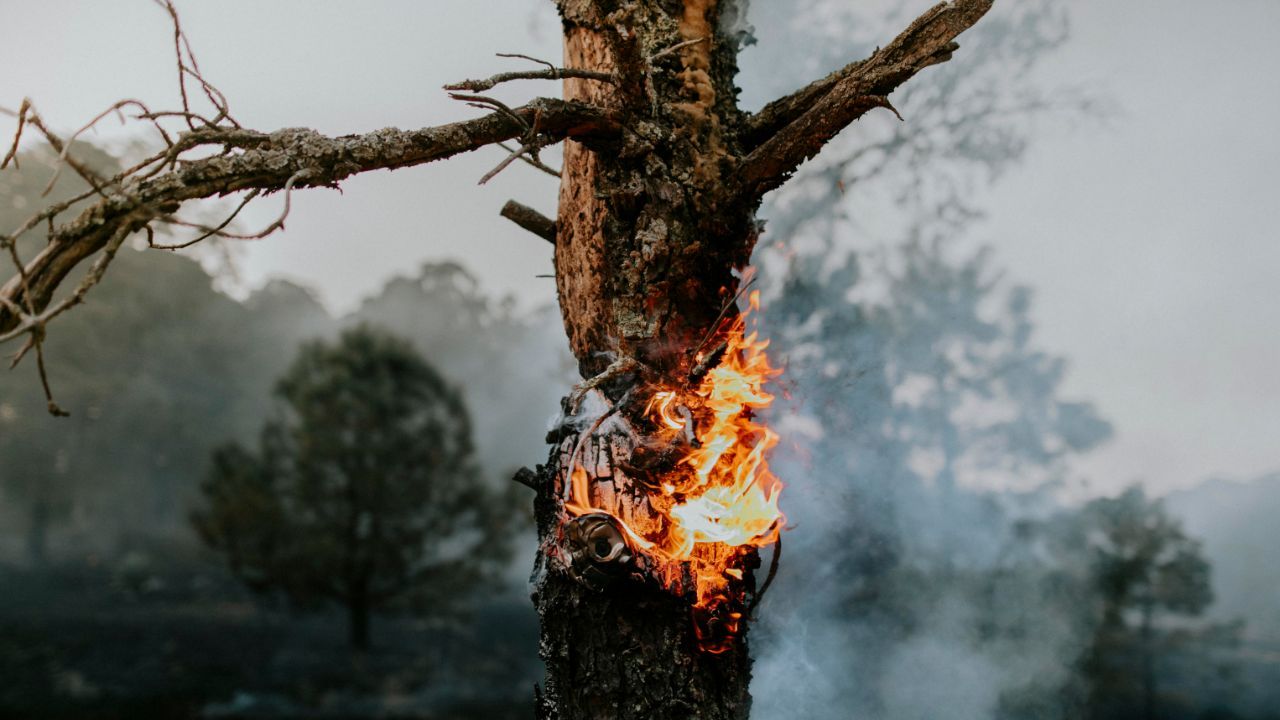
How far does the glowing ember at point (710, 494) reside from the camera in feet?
8.40

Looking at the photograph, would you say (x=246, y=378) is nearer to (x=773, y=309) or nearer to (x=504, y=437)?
(x=504, y=437)

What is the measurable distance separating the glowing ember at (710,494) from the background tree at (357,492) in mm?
8413

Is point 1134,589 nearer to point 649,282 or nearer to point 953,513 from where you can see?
point 953,513

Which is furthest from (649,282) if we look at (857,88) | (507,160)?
(857,88)

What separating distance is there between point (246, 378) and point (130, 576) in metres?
4.91

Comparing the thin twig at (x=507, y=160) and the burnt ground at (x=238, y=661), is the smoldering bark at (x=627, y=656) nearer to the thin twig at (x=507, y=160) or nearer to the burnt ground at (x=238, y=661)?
the thin twig at (x=507, y=160)

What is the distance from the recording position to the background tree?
9.97m

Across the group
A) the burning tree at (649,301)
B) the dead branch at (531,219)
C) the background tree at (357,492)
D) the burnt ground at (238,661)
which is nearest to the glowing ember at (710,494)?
the burning tree at (649,301)

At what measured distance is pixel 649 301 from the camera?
2711 mm

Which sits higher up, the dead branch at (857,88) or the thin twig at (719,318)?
the dead branch at (857,88)

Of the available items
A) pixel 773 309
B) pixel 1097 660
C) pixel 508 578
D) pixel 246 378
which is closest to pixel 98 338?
pixel 246 378

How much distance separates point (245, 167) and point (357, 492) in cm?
878

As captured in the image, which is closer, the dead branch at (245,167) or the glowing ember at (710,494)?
the dead branch at (245,167)

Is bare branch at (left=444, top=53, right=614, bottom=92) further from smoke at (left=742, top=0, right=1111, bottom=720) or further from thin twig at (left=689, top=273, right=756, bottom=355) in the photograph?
smoke at (left=742, top=0, right=1111, bottom=720)
